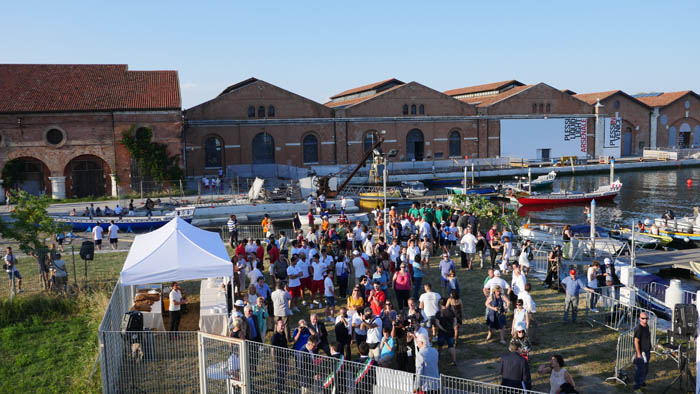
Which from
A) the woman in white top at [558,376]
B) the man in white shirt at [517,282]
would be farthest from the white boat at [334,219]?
the woman in white top at [558,376]

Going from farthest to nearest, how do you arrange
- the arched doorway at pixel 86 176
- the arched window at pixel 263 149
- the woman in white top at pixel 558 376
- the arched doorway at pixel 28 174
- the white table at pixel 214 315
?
the arched window at pixel 263 149 → the arched doorway at pixel 86 176 → the arched doorway at pixel 28 174 → the white table at pixel 214 315 → the woman in white top at pixel 558 376

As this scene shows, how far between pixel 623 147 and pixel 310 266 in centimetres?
6163

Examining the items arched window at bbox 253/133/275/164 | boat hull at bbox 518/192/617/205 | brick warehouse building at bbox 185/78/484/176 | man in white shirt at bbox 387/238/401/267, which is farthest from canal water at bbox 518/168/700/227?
arched window at bbox 253/133/275/164

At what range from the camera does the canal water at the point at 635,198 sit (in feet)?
120

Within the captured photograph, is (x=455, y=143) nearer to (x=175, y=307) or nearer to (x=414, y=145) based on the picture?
(x=414, y=145)

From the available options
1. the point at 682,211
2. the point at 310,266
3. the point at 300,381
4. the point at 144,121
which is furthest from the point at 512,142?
the point at 300,381

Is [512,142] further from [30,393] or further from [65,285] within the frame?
[30,393]

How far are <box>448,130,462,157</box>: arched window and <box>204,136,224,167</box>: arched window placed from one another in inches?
873

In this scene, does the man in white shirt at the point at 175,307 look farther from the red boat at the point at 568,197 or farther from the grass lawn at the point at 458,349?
the red boat at the point at 568,197

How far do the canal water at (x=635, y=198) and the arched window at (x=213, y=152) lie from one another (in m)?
24.7

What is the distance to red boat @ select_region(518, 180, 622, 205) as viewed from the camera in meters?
40.0

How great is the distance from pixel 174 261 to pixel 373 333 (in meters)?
4.60

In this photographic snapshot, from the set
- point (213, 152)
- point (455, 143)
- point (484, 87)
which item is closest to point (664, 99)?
point (484, 87)

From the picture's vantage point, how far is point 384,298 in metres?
11.5
